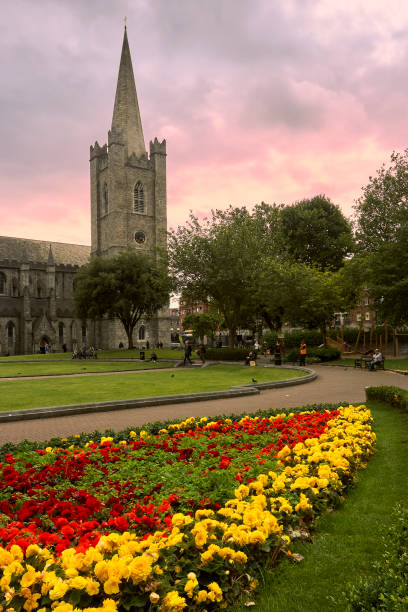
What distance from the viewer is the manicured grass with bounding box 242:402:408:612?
3.81m

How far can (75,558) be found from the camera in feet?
11.4

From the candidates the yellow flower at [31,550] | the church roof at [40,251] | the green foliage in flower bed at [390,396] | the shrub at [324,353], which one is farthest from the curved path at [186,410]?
the church roof at [40,251]

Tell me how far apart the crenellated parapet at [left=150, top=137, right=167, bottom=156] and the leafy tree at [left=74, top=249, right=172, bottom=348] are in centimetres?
2882

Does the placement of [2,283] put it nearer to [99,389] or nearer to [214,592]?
[99,389]

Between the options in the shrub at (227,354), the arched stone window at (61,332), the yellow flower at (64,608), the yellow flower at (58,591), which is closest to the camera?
the yellow flower at (64,608)

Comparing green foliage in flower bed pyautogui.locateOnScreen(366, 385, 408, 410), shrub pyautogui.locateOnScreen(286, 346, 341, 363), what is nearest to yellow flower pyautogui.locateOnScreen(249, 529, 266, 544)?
green foliage in flower bed pyautogui.locateOnScreen(366, 385, 408, 410)

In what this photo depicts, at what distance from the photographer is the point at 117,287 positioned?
5666 centimetres

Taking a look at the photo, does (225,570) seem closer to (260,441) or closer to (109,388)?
(260,441)

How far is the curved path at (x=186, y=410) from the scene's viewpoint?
11242 millimetres

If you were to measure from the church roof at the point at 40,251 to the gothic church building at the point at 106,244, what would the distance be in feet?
0.78

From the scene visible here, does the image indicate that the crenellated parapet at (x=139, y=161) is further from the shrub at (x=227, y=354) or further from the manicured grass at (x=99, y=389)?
the manicured grass at (x=99, y=389)

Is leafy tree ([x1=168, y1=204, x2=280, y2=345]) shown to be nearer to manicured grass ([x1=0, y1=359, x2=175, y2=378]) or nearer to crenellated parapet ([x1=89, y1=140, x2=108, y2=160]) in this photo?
manicured grass ([x1=0, y1=359, x2=175, y2=378])

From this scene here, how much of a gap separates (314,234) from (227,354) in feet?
77.9

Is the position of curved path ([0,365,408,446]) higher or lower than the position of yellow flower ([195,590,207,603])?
lower
